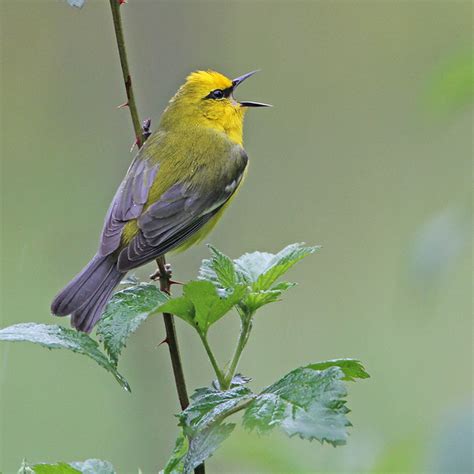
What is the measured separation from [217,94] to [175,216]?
0.87 metres

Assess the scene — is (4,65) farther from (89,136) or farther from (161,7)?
(161,7)

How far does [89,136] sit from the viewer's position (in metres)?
6.84

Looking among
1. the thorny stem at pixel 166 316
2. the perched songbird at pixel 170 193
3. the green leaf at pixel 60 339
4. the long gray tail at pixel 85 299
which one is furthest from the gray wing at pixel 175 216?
the green leaf at pixel 60 339

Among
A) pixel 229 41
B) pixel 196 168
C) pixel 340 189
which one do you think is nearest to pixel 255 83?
pixel 229 41

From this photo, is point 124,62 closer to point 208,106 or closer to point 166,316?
point 166,316

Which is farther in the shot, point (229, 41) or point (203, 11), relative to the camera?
point (229, 41)

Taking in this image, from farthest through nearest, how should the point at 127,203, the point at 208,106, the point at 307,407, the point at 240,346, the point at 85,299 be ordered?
the point at 208,106 → the point at 127,203 → the point at 85,299 → the point at 240,346 → the point at 307,407

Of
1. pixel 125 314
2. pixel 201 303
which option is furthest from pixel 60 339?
pixel 201 303

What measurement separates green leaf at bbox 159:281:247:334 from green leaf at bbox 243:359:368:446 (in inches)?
6.1

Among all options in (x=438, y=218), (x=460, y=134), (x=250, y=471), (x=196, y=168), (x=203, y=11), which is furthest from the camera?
(x=460, y=134)

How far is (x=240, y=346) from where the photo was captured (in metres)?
1.41

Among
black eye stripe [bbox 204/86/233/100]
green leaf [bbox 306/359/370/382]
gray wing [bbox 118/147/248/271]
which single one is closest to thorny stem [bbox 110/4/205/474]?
green leaf [bbox 306/359/370/382]

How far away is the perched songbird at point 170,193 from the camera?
8.59 feet

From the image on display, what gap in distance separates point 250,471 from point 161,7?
4756mm
